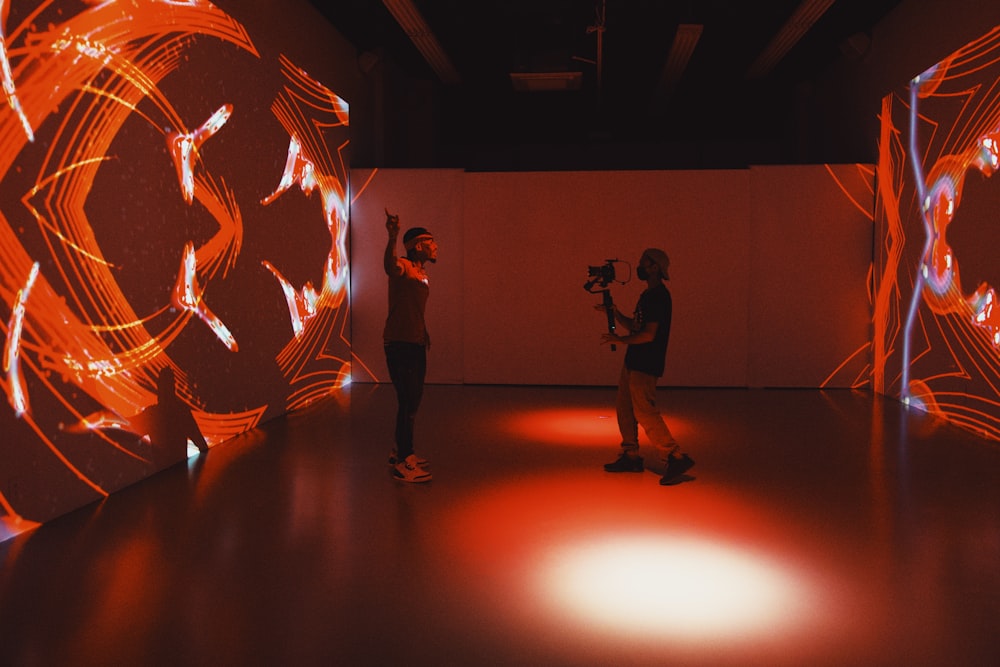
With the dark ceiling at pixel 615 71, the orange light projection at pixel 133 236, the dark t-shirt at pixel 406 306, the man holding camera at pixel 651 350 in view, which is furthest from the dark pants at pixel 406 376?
the dark ceiling at pixel 615 71

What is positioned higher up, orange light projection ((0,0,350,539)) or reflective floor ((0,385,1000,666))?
orange light projection ((0,0,350,539))

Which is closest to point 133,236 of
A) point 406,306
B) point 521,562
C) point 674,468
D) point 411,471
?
point 406,306

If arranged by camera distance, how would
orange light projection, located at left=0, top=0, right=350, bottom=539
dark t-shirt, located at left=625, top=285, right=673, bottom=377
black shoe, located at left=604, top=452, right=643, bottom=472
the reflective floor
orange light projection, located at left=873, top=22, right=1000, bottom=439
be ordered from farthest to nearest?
1. orange light projection, located at left=873, top=22, right=1000, bottom=439
2. black shoe, located at left=604, top=452, right=643, bottom=472
3. dark t-shirt, located at left=625, top=285, right=673, bottom=377
4. orange light projection, located at left=0, top=0, right=350, bottom=539
5. the reflective floor

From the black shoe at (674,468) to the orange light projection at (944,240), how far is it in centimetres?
276

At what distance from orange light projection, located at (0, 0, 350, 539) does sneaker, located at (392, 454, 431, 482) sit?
1363 millimetres

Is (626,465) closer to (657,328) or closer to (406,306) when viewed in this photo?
(657,328)

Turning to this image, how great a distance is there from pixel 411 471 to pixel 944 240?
483 cm

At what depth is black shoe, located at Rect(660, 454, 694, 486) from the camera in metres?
4.46

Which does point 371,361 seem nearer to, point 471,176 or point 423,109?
point 471,176

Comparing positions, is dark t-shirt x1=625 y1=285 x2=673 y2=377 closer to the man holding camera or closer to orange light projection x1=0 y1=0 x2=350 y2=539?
the man holding camera

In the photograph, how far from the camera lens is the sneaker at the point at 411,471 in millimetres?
4387

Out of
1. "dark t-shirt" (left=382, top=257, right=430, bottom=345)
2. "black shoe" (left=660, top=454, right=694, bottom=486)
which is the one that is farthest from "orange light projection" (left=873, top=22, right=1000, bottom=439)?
"dark t-shirt" (left=382, top=257, right=430, bottom=345)

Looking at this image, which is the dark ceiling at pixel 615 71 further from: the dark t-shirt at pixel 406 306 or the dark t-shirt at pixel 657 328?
the dark t-shirt at pixel 406 306

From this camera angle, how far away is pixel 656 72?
35.5ft
